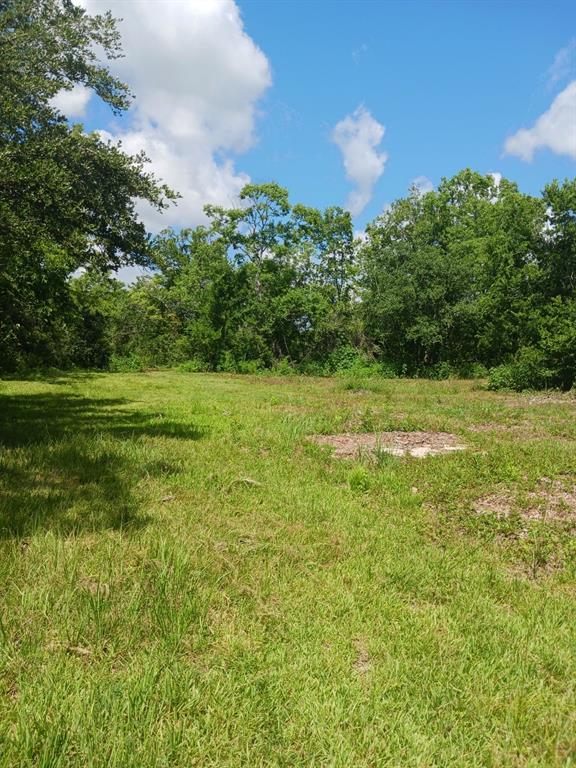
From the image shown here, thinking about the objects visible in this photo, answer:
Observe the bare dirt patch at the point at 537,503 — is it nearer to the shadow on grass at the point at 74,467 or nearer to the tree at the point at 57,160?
the shadow on grass at the point at 74,467

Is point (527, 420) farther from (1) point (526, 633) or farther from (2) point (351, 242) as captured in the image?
(2) point (351, 242)

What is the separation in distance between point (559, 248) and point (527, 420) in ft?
48.5

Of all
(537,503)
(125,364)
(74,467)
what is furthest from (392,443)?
(125,364)

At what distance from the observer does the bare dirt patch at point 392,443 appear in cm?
874

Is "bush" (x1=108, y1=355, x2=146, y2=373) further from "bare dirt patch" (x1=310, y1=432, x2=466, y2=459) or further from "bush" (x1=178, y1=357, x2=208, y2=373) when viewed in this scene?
"bare dirt patch" (x1=310, y1=432, x2=466, y2=459)

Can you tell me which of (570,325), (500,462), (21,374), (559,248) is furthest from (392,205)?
(500,462)

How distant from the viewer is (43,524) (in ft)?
15.8

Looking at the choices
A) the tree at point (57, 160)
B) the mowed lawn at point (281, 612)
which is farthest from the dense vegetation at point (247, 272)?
the mowed lawn at point (281, 612)

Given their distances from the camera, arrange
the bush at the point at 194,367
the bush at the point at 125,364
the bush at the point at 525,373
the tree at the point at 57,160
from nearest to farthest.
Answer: the tree at the point at 57,160 < the bush at the point at 525,373 < the bush at the point at 125,364 < the bush at the point at 194,367

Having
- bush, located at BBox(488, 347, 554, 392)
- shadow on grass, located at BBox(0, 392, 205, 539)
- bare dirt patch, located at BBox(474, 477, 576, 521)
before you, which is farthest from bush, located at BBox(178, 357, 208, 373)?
bare dirt patch, located at BBox(474, 477, 576, 521)

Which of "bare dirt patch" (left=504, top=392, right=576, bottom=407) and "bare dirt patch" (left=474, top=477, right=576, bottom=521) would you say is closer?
"bare dirt patch" (left=474, top=477, right=576, bottom=521)

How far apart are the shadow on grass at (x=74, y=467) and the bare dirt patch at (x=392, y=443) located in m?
2.61

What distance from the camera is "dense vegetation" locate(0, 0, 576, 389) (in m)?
9.12

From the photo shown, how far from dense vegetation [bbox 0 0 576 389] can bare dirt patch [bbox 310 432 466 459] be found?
565 cm
